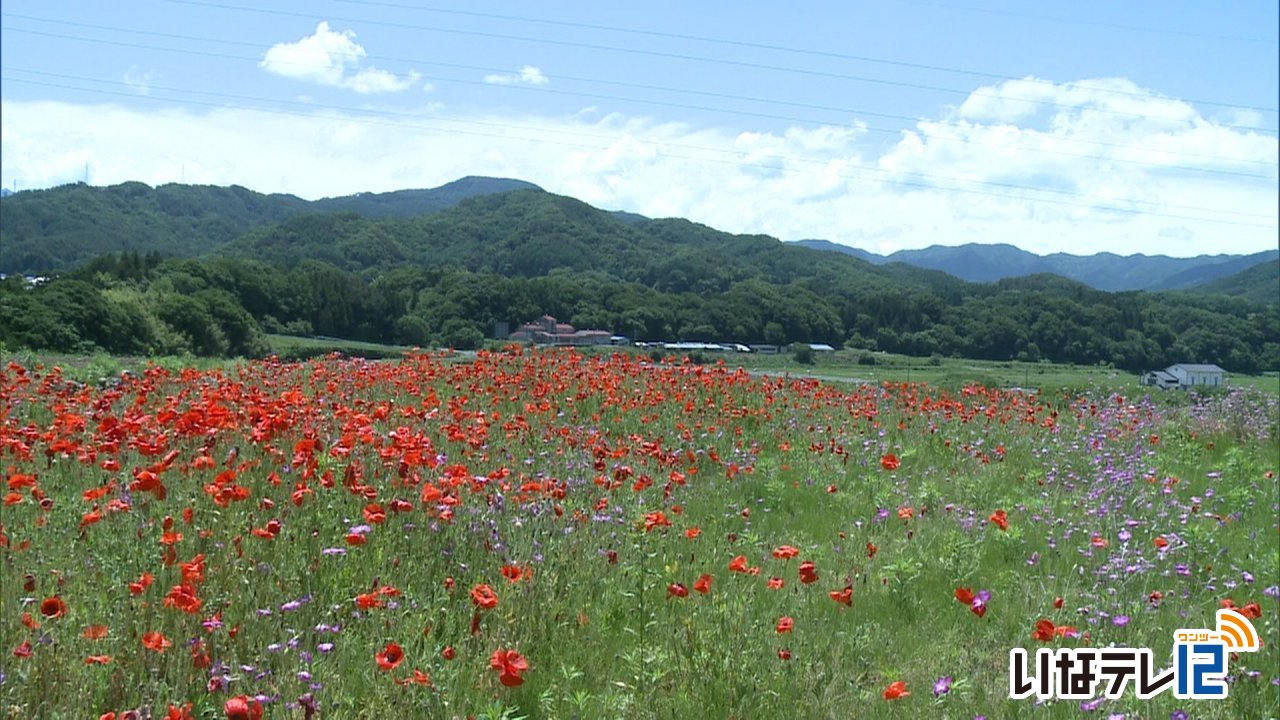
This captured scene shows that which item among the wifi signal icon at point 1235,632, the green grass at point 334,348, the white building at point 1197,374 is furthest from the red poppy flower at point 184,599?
the white building at point 1197,374

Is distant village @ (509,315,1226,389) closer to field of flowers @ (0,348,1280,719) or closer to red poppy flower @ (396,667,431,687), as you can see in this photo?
field of flowers @ (0,348,1280,719)

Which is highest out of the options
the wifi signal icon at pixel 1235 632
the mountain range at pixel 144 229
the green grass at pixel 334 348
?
the mountain range at pixel 144 229

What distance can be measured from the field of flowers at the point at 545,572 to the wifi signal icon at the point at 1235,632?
0.28ft

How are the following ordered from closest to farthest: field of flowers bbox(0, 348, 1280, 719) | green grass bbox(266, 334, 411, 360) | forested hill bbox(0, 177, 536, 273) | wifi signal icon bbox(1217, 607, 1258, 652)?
field of flowers bbox(0, 348, 1280, 719) < wifi signal icon bbox(1217, 607, 1258, 652) < green grass bbox(266, 334, 411, 360) < forested hill bbox(0, 177, 536, 273)

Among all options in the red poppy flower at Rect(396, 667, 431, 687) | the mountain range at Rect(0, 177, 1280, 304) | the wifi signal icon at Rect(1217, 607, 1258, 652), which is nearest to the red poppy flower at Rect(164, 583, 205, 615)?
the red poppy flower at Rect(396, 667, 431, 687)

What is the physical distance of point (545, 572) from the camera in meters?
4.16

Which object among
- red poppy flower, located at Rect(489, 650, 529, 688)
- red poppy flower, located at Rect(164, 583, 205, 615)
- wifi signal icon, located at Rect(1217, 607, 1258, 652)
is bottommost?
wifi signal icon, located at Rect(1217, 607, 1258, 652)

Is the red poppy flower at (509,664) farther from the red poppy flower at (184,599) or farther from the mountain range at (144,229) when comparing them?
the mountain range at (144,229)

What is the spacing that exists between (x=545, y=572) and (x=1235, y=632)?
3.18 meters

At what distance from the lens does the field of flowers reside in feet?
10.7

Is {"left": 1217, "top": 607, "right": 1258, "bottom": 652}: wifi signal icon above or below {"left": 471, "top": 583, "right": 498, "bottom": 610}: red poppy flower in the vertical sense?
below

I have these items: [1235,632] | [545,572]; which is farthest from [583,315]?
[1235,632]

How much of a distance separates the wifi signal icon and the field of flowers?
8 centimetres

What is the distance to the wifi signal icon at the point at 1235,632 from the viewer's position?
A: 420cm
